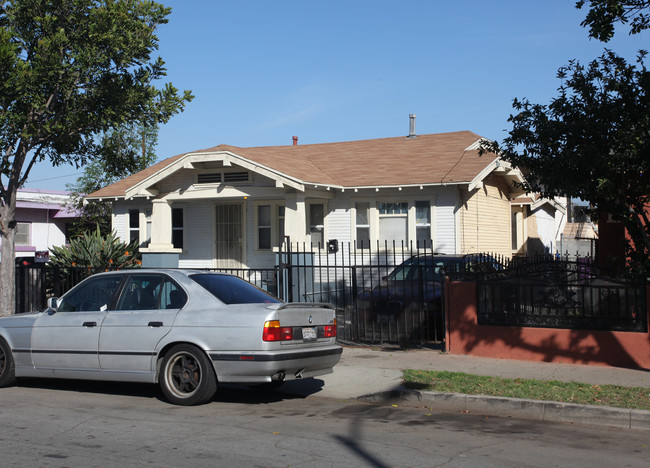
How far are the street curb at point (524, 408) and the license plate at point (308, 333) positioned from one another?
110 centimetres

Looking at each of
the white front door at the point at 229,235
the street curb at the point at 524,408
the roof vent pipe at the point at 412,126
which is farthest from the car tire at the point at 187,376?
the roof vent pipe at the point at 412,126

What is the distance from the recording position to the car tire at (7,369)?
926cm

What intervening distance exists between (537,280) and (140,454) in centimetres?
702

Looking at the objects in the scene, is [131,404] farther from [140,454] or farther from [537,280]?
[537,280]

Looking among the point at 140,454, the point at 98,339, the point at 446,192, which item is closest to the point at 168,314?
the point at 98,339

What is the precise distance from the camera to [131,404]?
836 centimetres

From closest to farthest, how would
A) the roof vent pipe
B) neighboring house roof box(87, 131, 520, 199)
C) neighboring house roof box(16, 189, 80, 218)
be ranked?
neighboring house roof box(87, 131, 520, 199) < the roof vent pipe < neighboring house roof box(16, 189, 80, 218)

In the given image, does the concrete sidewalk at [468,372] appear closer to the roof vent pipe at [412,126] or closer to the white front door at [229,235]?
the white front door at [229,235]

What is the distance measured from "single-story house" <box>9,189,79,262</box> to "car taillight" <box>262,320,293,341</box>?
85.9ft

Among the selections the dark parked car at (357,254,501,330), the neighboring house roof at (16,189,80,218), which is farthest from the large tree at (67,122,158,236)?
the dark parked car at (357,254,501,330)

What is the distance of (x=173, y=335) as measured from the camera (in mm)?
8180

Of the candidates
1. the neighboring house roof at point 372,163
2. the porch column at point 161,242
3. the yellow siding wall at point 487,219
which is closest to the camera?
the neighboring house roof at point 372,163

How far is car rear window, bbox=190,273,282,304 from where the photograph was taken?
856cm

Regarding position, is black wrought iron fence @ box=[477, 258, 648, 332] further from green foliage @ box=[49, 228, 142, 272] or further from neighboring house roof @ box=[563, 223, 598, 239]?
neighboring house roof @ box=[563, 223, 598, 239]
